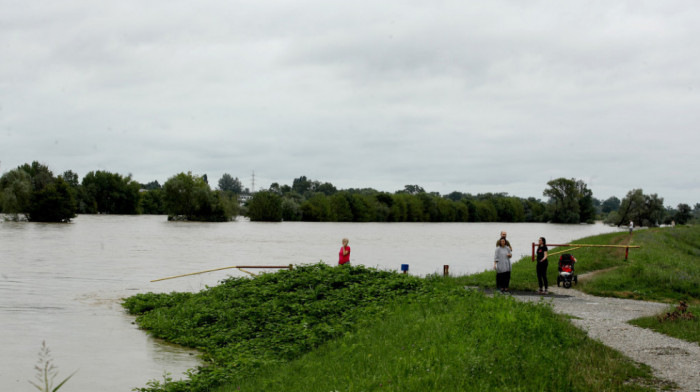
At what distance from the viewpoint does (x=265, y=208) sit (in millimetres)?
131750

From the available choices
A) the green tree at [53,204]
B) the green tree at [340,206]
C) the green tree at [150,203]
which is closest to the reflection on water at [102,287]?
the green tree at [53,204]

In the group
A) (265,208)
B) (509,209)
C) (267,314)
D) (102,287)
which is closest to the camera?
(267,314)

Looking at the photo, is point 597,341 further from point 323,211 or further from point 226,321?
point 323,211

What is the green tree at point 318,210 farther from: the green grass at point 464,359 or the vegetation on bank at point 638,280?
the green grass at point 464,359

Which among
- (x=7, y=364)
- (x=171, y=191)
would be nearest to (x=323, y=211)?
(x=171, y=191)

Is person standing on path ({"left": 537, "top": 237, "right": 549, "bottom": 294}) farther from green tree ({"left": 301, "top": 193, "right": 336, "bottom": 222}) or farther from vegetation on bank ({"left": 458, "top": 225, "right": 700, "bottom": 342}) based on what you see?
green tree ({"left": 301, "top": 193, "right": 336, "bottom": 222})

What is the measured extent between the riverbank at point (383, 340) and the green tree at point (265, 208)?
366 feet

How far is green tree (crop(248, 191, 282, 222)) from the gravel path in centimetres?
11587

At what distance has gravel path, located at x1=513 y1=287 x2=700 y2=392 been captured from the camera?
9320 mm

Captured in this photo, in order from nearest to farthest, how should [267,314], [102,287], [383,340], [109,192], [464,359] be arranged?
[464,359] < [383,340] < [267,314] < [102,287] < [109,192]

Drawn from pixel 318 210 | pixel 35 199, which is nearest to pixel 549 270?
pixel 35 199

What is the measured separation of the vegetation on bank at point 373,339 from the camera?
8695 millimetres

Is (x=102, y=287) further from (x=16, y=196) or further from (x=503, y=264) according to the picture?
(x=16, y=196)

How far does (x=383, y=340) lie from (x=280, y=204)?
123562 mm
